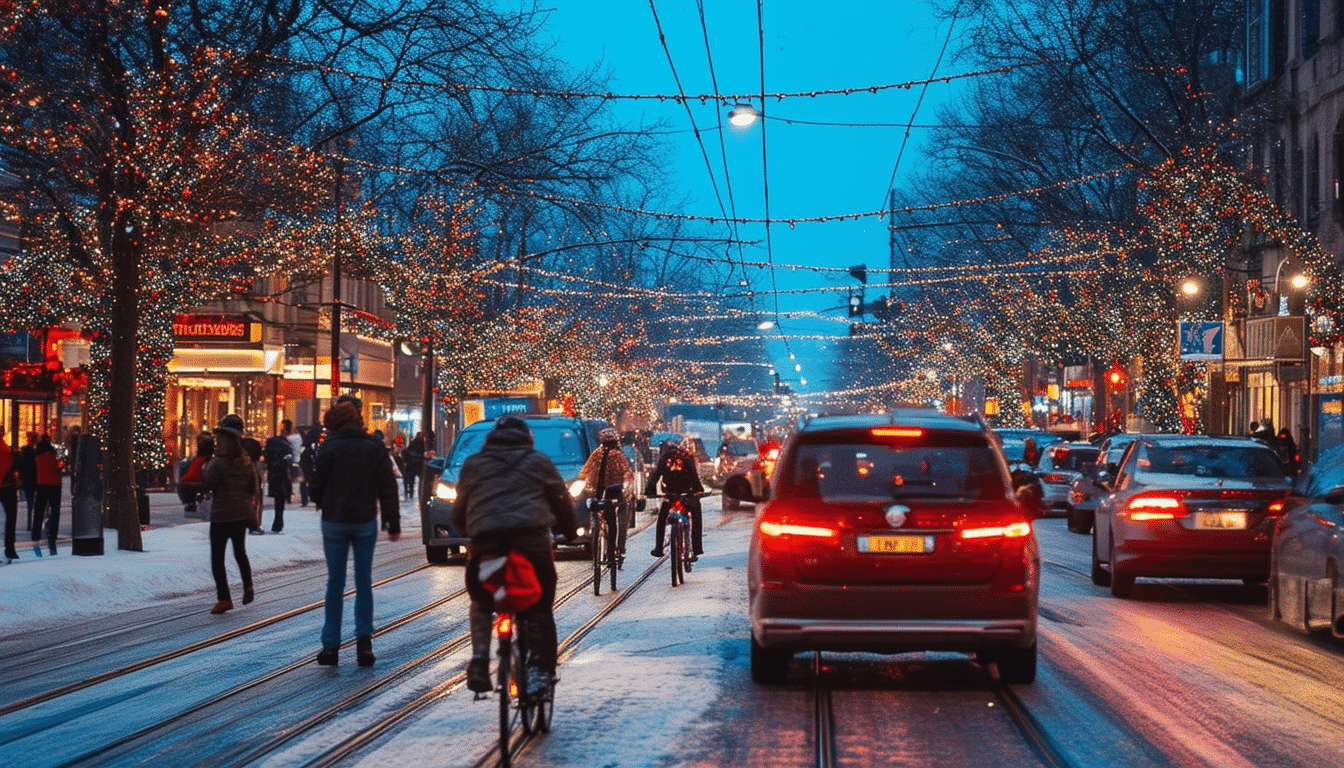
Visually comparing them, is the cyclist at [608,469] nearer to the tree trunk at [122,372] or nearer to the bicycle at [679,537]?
the bicycle at [679,537]

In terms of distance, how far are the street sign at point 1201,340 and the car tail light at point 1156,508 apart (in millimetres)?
27341

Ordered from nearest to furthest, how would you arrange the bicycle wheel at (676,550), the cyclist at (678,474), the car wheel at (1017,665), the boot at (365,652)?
the car wheel at (1017,665), the boot at (365,652), the bicycle wheel at (676,550), the cyclist at (678,474)

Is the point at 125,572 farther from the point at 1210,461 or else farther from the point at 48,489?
the point at 1210,461

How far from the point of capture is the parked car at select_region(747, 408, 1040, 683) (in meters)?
11.2

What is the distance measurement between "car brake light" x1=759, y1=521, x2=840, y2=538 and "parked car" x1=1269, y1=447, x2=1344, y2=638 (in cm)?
491

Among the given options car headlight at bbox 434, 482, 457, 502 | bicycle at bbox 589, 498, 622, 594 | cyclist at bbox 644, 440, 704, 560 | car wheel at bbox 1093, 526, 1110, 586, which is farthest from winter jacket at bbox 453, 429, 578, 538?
car headlight at bbox 434, 482, 457, 502

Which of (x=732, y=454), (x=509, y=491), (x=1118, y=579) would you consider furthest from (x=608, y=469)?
(x=732, y=454)

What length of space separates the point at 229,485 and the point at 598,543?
437 cm

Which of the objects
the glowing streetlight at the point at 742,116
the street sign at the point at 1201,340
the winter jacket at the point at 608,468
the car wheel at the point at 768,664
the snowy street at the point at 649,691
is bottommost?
the snowy street at the point at 649,691

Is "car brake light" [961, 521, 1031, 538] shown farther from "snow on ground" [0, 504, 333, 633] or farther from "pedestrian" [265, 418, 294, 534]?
"pedestrian" [265, 418, 294, 534]

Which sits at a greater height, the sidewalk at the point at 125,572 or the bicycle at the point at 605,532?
the bicycle at the point at 605,532

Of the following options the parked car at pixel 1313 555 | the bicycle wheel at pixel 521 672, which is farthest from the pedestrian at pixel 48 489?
the bicycle wheel at pixel 521 672

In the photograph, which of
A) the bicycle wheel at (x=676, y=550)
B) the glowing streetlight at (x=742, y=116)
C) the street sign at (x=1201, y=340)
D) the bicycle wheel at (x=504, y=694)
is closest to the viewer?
the bicycle wheel at (x=504, y=694)

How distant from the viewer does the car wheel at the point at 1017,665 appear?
1165cm
